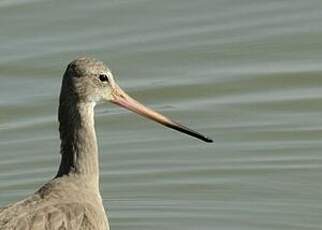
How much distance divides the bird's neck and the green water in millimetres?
1258

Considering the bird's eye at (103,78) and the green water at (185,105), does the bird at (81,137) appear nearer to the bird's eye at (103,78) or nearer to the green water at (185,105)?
the bird's eye at (103,78)

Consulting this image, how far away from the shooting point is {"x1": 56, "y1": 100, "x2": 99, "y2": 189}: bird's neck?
988 cm

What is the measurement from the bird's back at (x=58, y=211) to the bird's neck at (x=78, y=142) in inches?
6.3

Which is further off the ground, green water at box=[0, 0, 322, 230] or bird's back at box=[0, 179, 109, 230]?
green water at box=[0, 0, 322, 230]

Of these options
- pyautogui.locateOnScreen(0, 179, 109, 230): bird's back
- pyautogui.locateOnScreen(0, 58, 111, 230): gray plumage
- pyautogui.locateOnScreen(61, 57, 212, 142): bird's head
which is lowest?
pyautogui.locateOnScreen(0, 179, 109, 230): bird's back

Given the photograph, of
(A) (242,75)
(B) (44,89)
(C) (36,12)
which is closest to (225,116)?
(A) (242,75)

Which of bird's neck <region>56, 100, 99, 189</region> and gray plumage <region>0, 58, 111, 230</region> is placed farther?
bird's neck <region>56, 100, 99, 189</region>

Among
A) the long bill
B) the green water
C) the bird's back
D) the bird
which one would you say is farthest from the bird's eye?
the green water

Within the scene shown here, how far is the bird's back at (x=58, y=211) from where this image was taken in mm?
9219

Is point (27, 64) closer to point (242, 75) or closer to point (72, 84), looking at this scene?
point (242, 75)

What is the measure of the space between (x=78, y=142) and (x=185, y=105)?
10.6 ft

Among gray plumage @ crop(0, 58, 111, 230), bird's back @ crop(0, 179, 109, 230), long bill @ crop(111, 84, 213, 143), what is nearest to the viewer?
bird's back @ crop(0, 179, 109, 230)

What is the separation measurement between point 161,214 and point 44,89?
2.47 meters

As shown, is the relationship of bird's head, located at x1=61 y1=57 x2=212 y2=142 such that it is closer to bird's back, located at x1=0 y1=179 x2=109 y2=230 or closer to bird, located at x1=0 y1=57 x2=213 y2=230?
bird, located at x1=0 y1=57 x2=213 y2=230
